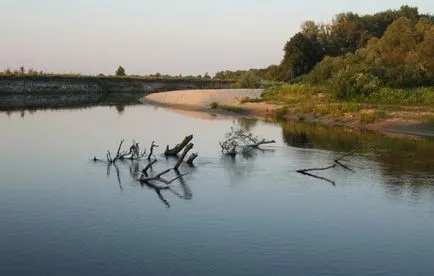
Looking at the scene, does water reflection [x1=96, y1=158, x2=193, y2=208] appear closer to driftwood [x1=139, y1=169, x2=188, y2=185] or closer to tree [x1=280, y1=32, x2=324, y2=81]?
driftwood [x1=139, y1=169, x2=188, y2=185]

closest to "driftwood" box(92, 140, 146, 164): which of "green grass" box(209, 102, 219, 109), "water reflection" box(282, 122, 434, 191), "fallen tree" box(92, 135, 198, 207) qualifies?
"fallen tree" box(92, 135, 198, 207)

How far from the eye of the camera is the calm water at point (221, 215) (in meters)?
13.3

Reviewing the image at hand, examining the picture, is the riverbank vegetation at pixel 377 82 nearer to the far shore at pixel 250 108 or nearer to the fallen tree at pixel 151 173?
the far shore at pixel 250 108

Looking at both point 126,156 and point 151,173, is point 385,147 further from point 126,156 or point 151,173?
point 151,173

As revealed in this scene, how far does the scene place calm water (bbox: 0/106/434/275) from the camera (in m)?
13.3

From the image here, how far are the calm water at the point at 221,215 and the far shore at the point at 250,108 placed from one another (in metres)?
8.91

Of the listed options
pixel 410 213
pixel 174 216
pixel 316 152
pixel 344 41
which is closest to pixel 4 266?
pixel 174 216

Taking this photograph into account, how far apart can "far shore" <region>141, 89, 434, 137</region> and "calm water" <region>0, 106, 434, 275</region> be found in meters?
8.91

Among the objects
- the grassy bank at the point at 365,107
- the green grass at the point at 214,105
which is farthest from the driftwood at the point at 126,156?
the green grass at the point at 214,105

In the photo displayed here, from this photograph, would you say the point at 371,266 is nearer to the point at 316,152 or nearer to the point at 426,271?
the point at 426,271

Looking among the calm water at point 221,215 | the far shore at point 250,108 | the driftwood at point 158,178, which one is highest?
the far shore at point 250,108

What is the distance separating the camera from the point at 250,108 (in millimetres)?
55969

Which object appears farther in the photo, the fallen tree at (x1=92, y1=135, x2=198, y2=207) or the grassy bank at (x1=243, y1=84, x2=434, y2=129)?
the grassy bank at (x1=243, y1=84, x2=434, y2=129)

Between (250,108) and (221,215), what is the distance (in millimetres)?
39203
